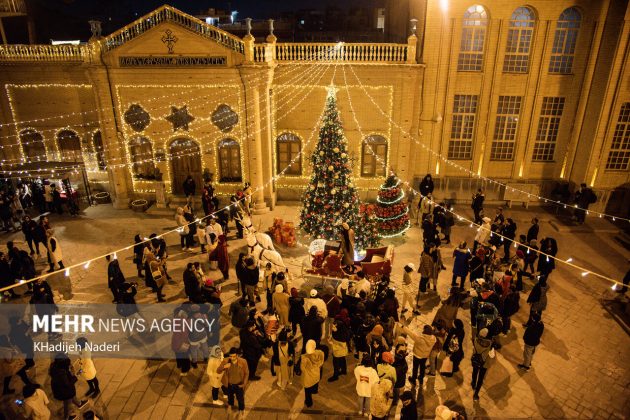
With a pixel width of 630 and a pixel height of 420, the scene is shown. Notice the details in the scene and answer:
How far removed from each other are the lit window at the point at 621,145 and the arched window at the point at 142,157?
2053cm

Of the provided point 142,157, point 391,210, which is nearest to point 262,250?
point 391,210

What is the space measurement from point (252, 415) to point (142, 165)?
1464cm

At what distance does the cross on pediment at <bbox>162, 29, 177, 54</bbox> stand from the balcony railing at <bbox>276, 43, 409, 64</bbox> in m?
4.23

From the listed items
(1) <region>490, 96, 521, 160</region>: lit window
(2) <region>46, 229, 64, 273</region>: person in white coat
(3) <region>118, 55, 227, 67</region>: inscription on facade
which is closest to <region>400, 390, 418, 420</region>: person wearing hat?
(2) <region>46, 229, 64, 273</region>: person in white coat

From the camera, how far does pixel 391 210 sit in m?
16.6

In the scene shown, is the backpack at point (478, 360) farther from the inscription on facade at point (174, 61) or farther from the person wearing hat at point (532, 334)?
the inscription on facade at point (174, 61)

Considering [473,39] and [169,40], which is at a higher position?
[473,39]

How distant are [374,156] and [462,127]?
4273mm

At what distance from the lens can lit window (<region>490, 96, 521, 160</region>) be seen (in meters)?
20.0

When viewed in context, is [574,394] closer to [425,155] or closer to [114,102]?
[425,155]

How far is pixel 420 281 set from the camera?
1319 centimetres

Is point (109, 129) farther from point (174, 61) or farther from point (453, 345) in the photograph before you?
point (453, 345)

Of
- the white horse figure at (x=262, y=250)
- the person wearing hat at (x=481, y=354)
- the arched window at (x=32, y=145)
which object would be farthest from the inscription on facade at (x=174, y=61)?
the person wearing hat at (x=481, y=354)

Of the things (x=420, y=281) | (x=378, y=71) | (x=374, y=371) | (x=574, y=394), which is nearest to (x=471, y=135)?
(x=378, y=71)
